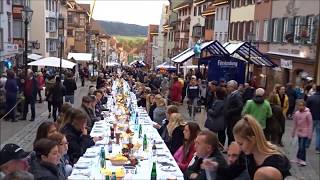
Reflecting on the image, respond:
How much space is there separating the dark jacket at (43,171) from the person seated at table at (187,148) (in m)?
2.59

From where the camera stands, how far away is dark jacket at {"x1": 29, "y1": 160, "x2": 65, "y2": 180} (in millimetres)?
5844

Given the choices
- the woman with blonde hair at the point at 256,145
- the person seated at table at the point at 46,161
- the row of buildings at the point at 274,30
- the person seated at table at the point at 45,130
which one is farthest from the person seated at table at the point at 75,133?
the row of buildings at the point at 274,30

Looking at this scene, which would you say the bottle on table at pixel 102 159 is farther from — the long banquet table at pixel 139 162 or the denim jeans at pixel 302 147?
the denim jeans at pixel 302 147

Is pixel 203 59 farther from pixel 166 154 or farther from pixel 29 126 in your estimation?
pixel 166 154

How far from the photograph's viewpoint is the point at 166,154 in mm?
8805

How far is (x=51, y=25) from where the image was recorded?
62.9 m

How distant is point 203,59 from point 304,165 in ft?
38.0

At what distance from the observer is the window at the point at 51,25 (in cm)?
6127

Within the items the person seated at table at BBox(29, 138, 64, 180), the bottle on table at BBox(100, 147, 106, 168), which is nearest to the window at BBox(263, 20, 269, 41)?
the bottle on table at BBox(100, 147, 106, 168)

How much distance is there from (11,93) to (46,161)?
1245 centimetres

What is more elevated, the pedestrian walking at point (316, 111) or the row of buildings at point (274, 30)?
the row of buildings at point (274, 30)

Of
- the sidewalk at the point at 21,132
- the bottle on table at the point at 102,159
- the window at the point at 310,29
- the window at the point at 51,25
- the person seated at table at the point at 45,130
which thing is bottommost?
the sidewalk at the point at 21,132

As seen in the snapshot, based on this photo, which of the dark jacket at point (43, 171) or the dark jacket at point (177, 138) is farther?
the dark jacket at point (177, 138)

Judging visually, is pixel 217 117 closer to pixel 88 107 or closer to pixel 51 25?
pixel 88 107
